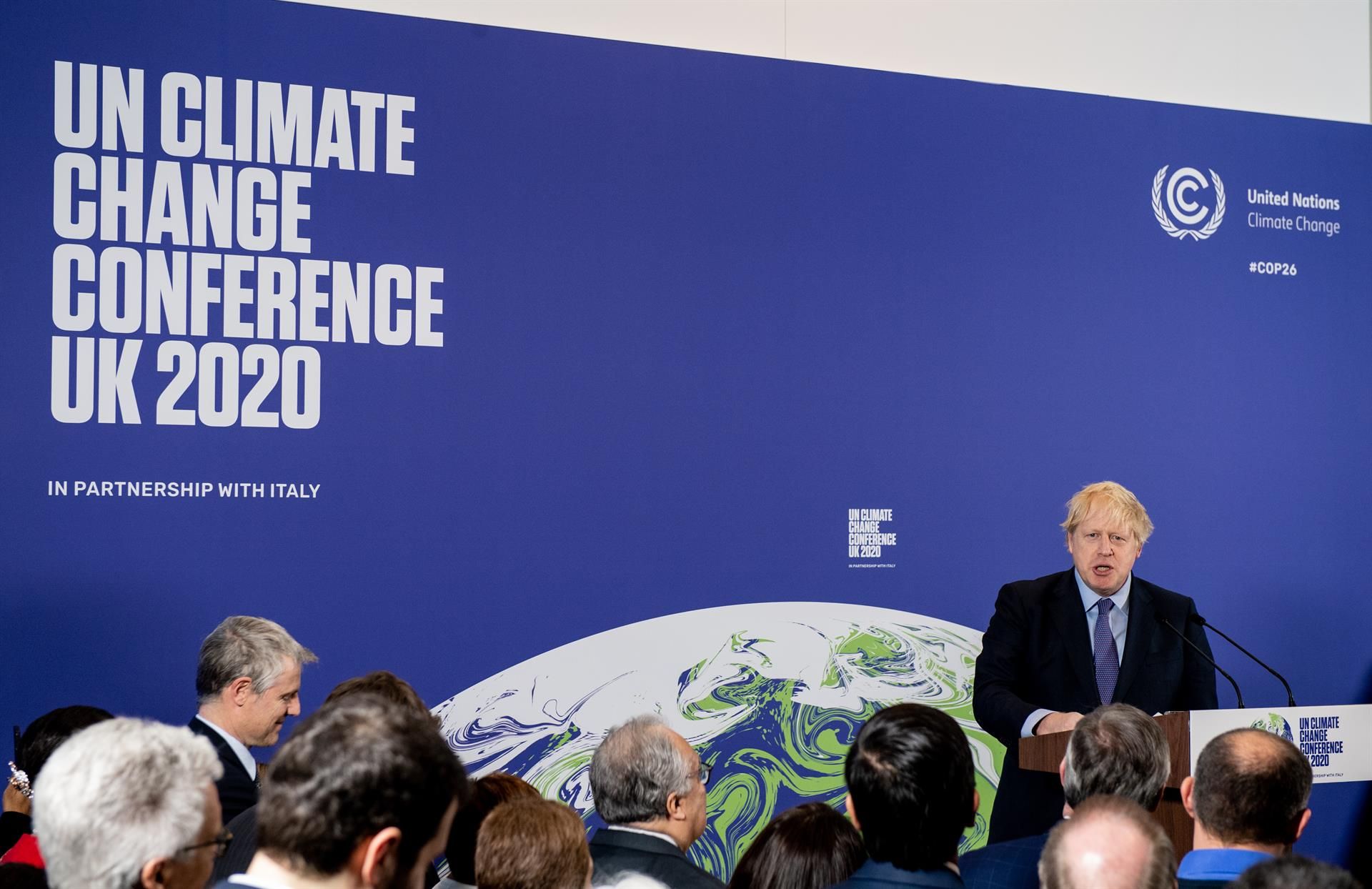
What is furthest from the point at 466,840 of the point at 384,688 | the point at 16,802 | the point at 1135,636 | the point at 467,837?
the point at 1135,636

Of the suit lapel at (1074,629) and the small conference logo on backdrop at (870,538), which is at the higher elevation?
the small conference logo on backdrop at (870,538)

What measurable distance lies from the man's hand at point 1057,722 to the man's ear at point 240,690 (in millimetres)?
2148

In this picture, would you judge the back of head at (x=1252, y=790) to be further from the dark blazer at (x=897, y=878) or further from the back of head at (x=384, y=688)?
the back of head at (x=384, y=688)

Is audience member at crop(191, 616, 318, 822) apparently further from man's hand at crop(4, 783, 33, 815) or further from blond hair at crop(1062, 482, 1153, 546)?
blond hair at crop(1062, 482, 1153, 546)

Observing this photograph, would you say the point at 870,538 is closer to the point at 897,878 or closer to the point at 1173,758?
the point at 1173,758

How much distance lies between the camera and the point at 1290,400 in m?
5.68

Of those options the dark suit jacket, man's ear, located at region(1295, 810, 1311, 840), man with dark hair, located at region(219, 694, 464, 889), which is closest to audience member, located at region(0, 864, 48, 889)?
man with dark hair, located at region(219, 694, 464, 889)

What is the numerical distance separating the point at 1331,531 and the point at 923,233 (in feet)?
7.41

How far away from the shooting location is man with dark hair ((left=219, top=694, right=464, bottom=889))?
1.36 m

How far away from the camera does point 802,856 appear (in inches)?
94.0

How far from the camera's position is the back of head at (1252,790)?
2.36 meters

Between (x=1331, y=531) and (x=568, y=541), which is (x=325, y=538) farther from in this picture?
(x=1331, y=531)

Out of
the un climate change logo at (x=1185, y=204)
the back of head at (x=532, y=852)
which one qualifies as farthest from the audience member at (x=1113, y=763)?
the un climate change logo at (x=1185, y=204)

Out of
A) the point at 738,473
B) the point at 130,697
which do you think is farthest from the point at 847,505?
the point at 130,697
